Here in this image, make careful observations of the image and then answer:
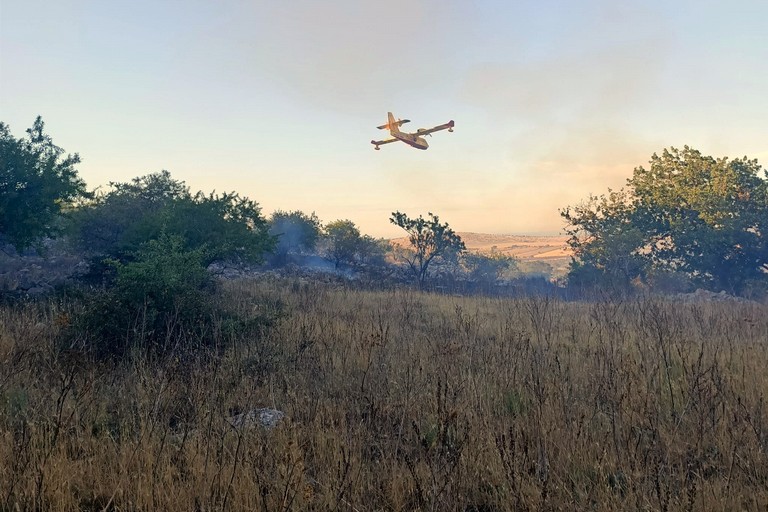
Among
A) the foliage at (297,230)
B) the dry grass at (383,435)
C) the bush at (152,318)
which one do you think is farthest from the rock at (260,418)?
the foliage at (297,230)

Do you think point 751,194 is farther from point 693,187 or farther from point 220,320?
point 220,320

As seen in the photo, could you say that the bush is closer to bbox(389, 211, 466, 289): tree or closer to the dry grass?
the dry grass

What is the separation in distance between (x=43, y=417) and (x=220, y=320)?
2.89 meters

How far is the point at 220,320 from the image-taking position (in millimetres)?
6059

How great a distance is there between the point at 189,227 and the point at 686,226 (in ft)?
77.8

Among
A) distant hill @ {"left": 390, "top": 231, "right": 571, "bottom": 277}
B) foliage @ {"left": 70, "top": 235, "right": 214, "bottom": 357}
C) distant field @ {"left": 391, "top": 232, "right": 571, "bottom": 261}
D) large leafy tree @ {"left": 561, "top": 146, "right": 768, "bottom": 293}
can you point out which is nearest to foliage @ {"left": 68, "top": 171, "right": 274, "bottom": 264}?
foliage @ {"left": 70, "top": 235, "right": 214, "bottom": 357}

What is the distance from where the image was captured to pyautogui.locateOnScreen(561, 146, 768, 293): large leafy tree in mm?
21203

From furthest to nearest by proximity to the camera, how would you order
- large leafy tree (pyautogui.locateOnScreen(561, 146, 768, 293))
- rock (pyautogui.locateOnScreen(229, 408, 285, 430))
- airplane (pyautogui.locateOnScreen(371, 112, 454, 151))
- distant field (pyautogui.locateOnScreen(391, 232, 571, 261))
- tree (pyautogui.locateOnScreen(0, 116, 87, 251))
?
distant field (pyautogui.locateOnScreen(391, 232, 571, 261)), airplane (pyautogui.locateOnScreen(371, 112, 454, 151)), large leafy tree (pyautogui.locateOnScreen(561, 146, 768, 293)), tree (pyautogui.locateOnScreen(0, 116, 87, 251)), rock (pyautogui.locateOnScreen(229, 408, 285, 430))

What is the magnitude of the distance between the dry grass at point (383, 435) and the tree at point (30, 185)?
334 inches

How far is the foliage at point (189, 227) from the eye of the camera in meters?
12.3

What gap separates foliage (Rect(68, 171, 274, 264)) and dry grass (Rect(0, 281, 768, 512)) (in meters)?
6.65

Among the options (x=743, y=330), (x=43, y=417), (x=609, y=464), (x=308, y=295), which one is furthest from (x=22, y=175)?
(x=743, y=330)

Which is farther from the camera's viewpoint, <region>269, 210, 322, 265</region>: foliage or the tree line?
<region>269, 210, 322, 265</region>: foliage

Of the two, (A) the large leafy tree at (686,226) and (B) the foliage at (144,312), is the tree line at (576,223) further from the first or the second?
(B) the foliage at (144,312)
